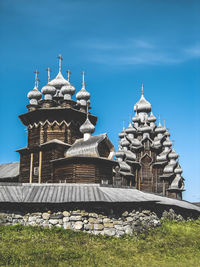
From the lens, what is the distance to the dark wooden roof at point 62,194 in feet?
55.3

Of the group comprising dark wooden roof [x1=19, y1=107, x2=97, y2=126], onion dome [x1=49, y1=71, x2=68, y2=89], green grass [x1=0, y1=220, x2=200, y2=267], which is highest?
onion dome [x1=49, y1=71, x2=68, y2=89]

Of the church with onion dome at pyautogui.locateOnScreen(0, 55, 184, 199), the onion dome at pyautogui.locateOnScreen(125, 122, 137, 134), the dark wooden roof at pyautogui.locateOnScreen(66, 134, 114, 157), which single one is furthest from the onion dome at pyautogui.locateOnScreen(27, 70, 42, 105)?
the onion dome at pyautogui.locateOnScreen(125, 122, 137, 134)

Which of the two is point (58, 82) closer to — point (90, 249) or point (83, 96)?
point (83, 96)

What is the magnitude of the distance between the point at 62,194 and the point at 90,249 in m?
4.55

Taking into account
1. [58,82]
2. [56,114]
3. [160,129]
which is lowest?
[56,114]

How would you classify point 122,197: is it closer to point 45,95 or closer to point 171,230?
point 171,230

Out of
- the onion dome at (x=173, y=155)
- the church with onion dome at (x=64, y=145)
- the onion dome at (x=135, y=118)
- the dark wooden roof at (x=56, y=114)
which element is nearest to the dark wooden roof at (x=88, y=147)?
the church with onion dome at (x=64, y=145)

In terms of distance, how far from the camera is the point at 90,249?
1364cm

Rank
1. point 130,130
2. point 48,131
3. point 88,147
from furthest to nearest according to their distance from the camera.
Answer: point 130,130 < point 48,131 < point 88,147

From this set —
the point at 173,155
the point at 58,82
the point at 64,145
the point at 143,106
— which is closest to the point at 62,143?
Result: the point at 64,145

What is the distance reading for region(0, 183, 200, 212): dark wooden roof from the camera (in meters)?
16.9

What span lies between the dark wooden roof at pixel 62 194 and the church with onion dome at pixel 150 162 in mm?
17039

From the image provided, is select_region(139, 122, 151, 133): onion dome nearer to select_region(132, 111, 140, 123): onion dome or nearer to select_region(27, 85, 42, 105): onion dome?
select_region(132, 111, 140, 123): onion dome

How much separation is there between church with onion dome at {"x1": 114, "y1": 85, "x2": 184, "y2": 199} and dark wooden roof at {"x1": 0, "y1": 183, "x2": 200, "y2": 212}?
17.0 meters
